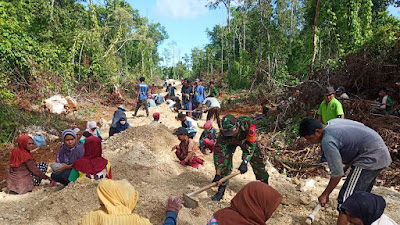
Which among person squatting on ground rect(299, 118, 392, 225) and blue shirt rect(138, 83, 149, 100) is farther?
blue shirt rect(138, 83, 149, 100)

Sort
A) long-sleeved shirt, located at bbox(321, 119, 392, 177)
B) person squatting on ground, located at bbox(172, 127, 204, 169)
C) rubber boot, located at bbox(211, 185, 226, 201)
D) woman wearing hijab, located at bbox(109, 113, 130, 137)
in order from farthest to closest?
woman wearing hijab, located at bbox(109, 113, 130, 137), person squatting on ground, located at bbox(172, 127, 204, 169), rubber boot, located at bbox(211, 185, 226, 201), long-sleeved shirt, located at bbox(321, 119, 392, 177)

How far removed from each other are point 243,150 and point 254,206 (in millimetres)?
1895

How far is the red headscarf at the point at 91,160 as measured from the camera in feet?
11.1

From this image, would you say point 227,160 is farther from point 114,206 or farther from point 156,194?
point 114,206

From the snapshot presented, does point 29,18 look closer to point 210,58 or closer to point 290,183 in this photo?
point 290,183

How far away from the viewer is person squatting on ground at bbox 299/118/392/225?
220 centimetres

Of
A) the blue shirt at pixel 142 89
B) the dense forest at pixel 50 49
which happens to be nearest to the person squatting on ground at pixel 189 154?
the blue shirt at pixel 142 89

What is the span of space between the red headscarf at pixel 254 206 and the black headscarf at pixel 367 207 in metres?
0.50

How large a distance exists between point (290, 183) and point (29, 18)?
1292 cm

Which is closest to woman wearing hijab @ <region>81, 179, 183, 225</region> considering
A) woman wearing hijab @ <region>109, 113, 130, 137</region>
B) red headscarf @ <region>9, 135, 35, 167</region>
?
red headscarf @ <region>9, 135, 35, 167</region>

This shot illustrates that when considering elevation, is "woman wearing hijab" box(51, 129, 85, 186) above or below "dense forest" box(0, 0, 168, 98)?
below

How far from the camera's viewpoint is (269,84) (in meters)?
8.30

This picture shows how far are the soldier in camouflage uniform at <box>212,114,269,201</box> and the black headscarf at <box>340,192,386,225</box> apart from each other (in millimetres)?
1705

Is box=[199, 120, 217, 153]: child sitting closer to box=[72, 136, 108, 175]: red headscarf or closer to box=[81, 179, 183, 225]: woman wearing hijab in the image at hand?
box=[72, 136, 108, 175]: red headscarf
